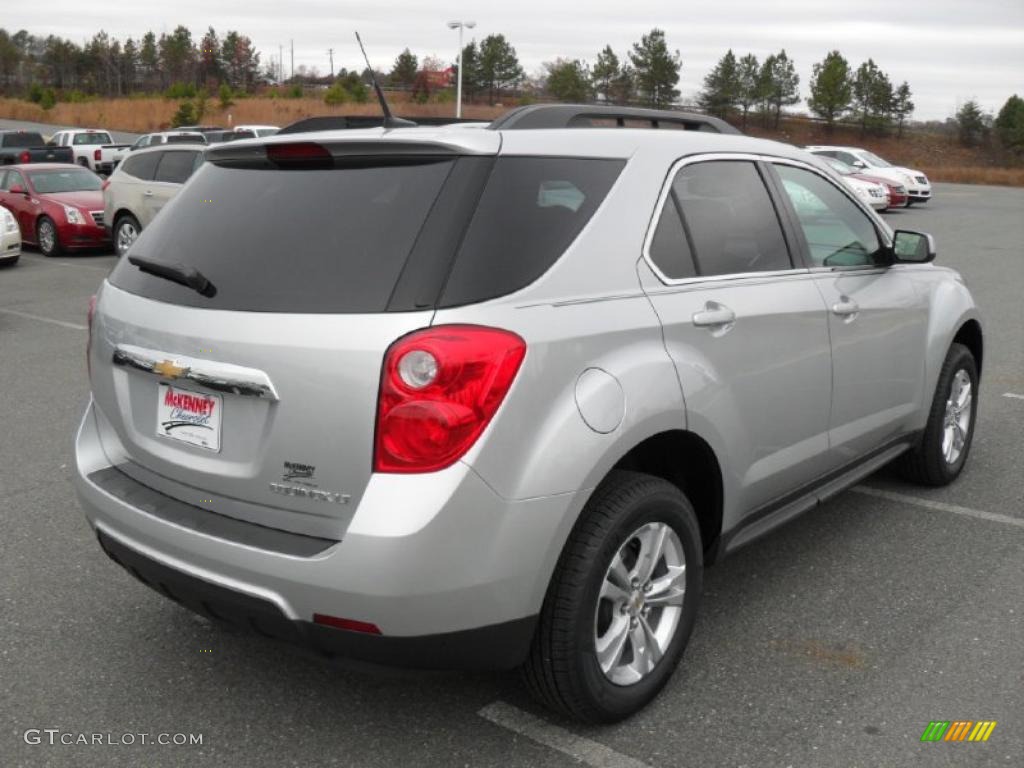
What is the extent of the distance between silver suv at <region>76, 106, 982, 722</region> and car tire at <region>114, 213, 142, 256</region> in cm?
1290

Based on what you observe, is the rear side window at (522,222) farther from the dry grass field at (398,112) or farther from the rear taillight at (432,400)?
the dry grass field at (398,112)

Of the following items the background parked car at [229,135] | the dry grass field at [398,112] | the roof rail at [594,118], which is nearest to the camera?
the roof rail at [594,118]

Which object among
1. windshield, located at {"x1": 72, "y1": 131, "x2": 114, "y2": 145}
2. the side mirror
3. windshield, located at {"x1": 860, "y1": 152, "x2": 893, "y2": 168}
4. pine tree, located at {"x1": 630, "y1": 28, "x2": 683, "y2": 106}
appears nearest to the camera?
the side mirror

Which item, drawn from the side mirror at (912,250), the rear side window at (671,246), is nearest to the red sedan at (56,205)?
the side mirror at (912,250)

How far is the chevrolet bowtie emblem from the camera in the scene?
289 cm

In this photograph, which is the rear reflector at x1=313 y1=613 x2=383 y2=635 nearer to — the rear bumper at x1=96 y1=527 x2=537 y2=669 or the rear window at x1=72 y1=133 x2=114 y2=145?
the rear bumper at x1=96 y1=527 x2=537 y2=669

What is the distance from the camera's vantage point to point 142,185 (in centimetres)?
1520

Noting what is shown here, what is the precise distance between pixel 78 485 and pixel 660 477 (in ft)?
6.03

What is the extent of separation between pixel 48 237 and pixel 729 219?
14.8m

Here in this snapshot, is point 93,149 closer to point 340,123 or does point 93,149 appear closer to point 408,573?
point 340,123

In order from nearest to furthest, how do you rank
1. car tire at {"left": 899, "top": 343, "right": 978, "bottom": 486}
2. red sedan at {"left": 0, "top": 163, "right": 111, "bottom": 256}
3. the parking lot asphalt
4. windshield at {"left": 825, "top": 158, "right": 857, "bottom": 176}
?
1. the parking lot asphalt
2. car tire at {"left": 899, "top": 343, "right": 978, "bottom": 486}
3. red sedan at {"left": 0, "top": 163, "right": 111, "bottom": 256}
4. windshield at {"left": 825, "top": 158, "right": 857, "bottom": 176}

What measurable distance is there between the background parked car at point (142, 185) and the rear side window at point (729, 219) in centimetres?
1246

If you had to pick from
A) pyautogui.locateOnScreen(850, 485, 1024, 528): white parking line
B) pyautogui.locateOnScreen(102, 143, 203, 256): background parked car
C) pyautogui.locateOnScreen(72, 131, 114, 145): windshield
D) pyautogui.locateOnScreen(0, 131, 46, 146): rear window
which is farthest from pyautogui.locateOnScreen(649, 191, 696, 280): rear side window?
pyautogui.locateOnScreen(72, 131, 114, 145): windshield

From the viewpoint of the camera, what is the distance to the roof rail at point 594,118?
10.9 ft
